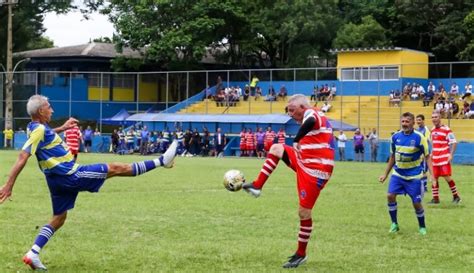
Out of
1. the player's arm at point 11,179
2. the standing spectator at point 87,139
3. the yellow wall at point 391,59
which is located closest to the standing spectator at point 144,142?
the standing spectator at point 87,139

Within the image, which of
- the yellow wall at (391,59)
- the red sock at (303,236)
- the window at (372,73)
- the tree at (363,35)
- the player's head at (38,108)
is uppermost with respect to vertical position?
the tree at (363,35)

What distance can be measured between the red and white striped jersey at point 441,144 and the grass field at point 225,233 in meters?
1.08

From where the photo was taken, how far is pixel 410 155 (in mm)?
13031

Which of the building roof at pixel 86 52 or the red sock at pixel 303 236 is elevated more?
the building roof at pixel 86 52

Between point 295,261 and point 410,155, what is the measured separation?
437 cm

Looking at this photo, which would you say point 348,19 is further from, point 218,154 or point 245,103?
point 218,154

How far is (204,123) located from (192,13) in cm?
1350

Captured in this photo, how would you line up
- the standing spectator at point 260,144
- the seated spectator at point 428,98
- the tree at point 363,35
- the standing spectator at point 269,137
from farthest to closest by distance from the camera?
the tree at point 363,35, the standing spectator at point 260,144, the standing spectator at point 269,137, the seated spectator at point 428,98

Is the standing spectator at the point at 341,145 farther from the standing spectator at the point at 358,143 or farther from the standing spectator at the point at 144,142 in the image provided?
the standing spectator at the point at 144,142

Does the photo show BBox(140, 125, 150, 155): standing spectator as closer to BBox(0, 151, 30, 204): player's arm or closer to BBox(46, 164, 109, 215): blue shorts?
BBox(46, 164, 109, 215): blue shorts

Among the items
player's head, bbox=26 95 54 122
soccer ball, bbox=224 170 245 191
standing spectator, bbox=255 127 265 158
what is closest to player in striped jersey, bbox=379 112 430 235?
soccer ball, bbox=224 170 245 191

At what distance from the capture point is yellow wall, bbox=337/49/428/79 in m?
50.2

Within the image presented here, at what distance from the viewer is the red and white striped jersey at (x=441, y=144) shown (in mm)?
18328

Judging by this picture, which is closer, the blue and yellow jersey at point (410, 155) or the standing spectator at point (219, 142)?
the blue and yellow jersey at point (410, 155)
